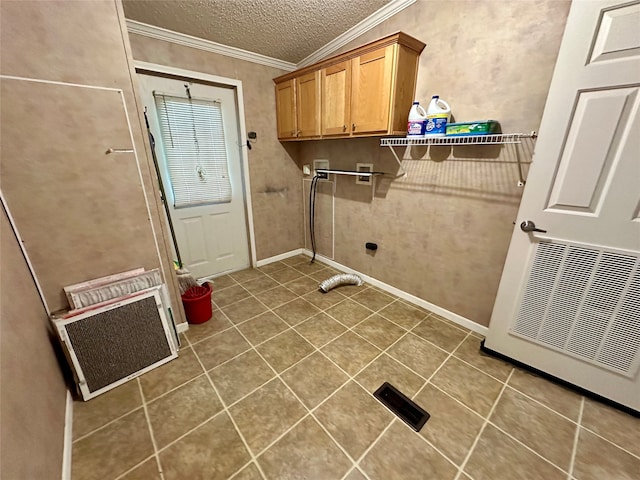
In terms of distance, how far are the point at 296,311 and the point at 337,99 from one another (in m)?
2.00

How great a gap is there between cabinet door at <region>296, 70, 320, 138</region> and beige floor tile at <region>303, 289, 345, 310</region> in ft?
5.46

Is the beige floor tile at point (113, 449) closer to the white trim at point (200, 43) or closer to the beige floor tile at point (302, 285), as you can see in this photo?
the beige floor tile at point (302, 285)

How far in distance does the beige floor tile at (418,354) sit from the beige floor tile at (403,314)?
0.63 feet

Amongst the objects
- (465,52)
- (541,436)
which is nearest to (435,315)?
(541,436)

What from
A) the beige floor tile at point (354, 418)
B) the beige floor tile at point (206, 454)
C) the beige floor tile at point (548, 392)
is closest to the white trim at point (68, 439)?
the beige floor tile at point (206, 454)

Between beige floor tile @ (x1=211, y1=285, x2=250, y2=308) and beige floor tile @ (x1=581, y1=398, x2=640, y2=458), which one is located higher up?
beige floor tile @ (x1=581, y1=398, x2=640, y2=458)

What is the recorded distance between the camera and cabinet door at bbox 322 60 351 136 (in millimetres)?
2130

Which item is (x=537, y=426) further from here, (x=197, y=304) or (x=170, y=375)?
(x=197, y=304)

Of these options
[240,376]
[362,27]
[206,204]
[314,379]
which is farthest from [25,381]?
[362,27]

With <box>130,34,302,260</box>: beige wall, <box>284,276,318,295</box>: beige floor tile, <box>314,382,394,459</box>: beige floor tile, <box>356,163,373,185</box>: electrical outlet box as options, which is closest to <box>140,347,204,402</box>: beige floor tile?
<box>314,382,394,459</box>: beige floor tile

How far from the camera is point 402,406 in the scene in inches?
55.9

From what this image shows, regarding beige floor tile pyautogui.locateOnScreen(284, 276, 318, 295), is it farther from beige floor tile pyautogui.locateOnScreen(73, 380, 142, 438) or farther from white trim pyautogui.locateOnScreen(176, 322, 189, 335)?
beige floor tile pyautogui.locateOnScreen(73, 380, 142, 438)

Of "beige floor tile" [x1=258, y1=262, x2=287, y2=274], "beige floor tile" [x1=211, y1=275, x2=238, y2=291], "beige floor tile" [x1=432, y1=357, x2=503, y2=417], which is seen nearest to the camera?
"beige floor tile" [x1=432, y1=357, x2=503, y2=417]

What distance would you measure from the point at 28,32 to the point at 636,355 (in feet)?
11.4
